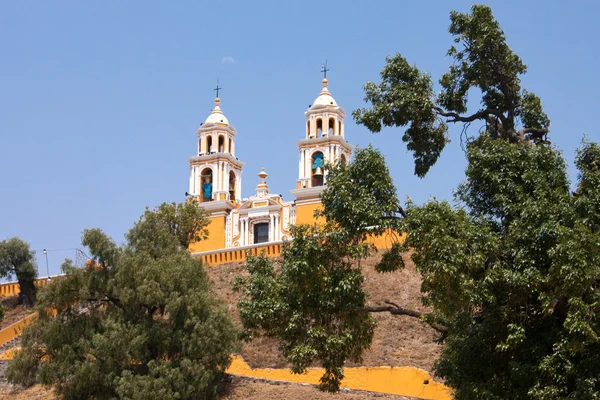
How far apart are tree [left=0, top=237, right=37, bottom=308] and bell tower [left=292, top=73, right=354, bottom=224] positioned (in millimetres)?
14048

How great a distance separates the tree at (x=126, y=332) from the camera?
22.3 m

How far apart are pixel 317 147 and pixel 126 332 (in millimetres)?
25878

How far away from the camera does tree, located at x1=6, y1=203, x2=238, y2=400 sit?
22344mm

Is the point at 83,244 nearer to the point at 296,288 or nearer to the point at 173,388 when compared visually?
the point at 173,388

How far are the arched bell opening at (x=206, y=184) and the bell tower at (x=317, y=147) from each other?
5726 mm

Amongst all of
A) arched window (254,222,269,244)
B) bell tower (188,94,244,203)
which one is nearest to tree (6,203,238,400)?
arched window (254,222,269,244)

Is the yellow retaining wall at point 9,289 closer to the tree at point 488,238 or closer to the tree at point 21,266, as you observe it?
the tree at point 21,266

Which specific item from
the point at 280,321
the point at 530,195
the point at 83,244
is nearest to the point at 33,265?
the point at 83,244

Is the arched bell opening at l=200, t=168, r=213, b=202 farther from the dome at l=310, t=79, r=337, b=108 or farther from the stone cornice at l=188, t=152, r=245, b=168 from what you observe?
the dome at l=310, t=79, r=337, b=108

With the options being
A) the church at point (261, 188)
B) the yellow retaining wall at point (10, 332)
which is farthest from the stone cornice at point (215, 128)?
the yellow retaining wall at point (10, 332)

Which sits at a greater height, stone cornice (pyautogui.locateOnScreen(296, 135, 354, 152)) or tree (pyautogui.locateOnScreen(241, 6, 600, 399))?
stone cornice (pyautogui.locateOnScreen(296, 135, 354, 152))

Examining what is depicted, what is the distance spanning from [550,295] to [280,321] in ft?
14.6

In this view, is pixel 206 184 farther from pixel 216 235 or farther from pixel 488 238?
pixel 488 238

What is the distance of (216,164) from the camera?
50.0m
